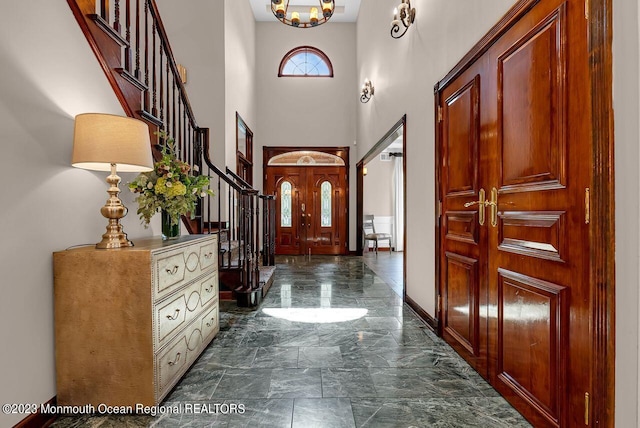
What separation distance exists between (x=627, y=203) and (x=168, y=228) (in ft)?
8.36

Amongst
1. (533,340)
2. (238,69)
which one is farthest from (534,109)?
(238,69)

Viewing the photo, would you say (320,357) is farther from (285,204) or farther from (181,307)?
(285,204)

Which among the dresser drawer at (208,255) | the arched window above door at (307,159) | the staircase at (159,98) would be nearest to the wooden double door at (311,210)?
the arched window above door at (307,159)

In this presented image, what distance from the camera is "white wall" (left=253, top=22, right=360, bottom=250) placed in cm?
846

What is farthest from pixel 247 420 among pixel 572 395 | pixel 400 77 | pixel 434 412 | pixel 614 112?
pixel 400 77

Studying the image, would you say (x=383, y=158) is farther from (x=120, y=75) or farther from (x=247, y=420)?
(x=247, y=420)

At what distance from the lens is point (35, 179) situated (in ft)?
5.51

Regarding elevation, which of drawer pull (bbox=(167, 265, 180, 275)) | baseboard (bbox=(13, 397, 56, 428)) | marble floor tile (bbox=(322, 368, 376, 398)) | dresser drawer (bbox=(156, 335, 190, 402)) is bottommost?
marble floor tile (bbox=(322, 368, 376, 398))

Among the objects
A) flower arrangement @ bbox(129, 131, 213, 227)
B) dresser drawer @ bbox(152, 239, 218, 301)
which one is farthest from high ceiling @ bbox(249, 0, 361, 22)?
dresser drawer @ bbox(152, 239, 218, 301)

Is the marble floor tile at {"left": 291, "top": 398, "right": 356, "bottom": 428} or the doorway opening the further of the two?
the doorway opening

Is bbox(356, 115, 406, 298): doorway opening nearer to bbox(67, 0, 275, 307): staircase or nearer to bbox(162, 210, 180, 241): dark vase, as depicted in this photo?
bbox(67, 0, 275, 307): staircase

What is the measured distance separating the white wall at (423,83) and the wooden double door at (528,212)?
0.85ft

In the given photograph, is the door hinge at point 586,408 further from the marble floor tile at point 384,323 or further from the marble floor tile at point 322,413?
the marble floor tile at point 384,323

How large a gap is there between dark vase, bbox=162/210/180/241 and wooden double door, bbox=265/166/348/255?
609 cm
